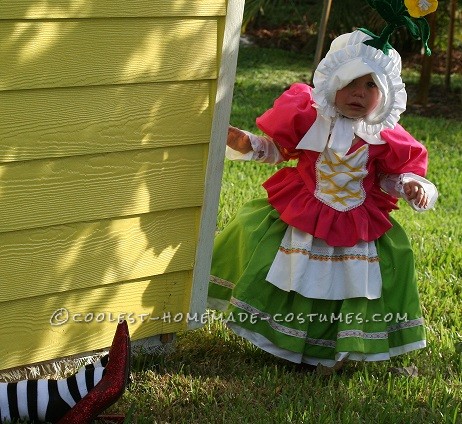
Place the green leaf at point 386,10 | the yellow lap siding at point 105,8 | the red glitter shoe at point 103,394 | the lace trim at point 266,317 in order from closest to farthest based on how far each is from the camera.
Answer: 1. the yellow lap siding at point 105,8
2. the red glitter shoe at point 103,394
3. the green leaf at point 386,10
4. the lace trim at point 266,317

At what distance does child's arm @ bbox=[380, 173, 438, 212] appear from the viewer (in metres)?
3.46

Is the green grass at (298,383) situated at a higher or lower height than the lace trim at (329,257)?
lower

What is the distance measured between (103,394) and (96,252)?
549 mm

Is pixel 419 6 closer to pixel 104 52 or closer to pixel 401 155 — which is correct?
pixel 401 155

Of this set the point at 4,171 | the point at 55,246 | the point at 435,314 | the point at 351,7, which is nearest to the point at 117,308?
the point at 55,246

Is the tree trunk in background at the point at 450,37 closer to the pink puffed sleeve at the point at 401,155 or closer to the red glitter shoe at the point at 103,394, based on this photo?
the pink puffed sleeve at the point at 401,155

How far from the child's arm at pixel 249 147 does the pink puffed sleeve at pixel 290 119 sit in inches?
2.0

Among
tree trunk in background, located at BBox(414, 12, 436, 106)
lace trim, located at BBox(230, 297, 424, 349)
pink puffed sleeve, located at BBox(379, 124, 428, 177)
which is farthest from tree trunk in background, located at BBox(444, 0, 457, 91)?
lace trim, located at BBox(230, 297, 424, 349)

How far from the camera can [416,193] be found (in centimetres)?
346

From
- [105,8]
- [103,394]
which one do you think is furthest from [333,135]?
[103,394]

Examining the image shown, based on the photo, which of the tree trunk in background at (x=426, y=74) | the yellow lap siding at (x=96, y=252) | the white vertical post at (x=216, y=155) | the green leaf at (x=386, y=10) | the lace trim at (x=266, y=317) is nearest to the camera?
the yellow lap siding at (x=96, y=252)

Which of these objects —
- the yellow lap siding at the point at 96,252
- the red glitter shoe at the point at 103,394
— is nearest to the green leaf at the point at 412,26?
the yellow lap siding at the point at 96,252

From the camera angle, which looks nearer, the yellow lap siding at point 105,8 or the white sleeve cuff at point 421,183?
the yellow lap siding at point 105,8

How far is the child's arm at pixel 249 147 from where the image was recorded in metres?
3.56
